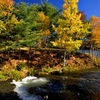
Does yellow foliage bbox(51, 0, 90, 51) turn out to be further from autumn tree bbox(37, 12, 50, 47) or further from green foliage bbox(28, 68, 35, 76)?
green foliage bbox(28, 68, 35, 76)

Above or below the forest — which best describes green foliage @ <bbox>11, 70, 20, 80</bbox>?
below

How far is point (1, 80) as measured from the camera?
1062cm

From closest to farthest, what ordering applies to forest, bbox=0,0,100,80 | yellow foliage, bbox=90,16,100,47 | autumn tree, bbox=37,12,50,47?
forest, bbox=0,0,100,80
autumn tree, bbox=37,12,50,47
yellow foliage, bbox=90,16,100,47

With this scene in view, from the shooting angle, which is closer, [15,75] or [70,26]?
[15,75]

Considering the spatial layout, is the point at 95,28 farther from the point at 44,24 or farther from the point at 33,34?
the point at 33,34

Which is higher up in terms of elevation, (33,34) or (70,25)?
(70,25)

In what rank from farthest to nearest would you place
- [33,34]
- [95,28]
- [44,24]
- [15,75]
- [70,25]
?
1. [95,28]
2. [44,24]
3. [33,34]
4. [70,25]
5. [15,75]

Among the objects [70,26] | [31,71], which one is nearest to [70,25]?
[70,26]

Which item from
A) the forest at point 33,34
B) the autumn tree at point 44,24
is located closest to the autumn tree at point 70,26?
the forest at point 33,34

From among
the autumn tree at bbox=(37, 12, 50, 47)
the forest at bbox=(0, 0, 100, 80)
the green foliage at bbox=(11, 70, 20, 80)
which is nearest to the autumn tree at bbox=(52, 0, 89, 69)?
the forest at bbox=(0, 0, 100, 80)

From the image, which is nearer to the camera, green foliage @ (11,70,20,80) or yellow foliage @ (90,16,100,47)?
green foliage @ (11,70,20,80)

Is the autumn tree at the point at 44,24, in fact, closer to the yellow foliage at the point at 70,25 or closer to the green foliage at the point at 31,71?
the yellow foliage at the point at 70,25

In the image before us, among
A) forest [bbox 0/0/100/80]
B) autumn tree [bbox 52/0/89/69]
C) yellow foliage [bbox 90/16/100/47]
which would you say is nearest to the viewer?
forest [bbox 0/0/100/80]

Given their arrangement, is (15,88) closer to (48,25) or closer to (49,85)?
(49,85)
